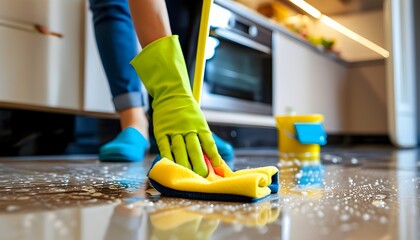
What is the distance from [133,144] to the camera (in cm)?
119

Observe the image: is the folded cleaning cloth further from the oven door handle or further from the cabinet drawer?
the oven door handle

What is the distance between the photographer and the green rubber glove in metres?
0.63

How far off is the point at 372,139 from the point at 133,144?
8.98 feet

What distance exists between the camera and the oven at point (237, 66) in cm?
193

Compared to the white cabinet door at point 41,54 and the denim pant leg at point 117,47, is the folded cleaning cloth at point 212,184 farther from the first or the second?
the white cabinet door at point 41,54

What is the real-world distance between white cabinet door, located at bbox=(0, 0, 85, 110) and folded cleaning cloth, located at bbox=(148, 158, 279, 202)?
0.85 metres

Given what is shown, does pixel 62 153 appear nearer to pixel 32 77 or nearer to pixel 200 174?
pixel 32 77

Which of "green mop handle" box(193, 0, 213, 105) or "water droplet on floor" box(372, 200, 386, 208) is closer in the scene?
"water droplet on floor" box(372, 200, 386, 208)

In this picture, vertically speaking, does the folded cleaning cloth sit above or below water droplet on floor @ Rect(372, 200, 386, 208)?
above

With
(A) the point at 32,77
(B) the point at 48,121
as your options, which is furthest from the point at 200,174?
(B) the point at 48,121

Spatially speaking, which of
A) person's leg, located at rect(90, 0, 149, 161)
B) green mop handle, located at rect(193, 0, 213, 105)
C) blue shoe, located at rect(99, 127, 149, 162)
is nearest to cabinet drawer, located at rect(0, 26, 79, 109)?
person's leg, located at rect(90, 0, 149, 161)

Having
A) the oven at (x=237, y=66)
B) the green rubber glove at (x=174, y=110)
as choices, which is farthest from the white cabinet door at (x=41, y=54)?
the green rubber glove at (x=174, y=110)

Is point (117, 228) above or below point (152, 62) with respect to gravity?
below

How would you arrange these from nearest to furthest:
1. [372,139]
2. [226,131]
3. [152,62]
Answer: [152,62] < [226,131] < [372,139]
